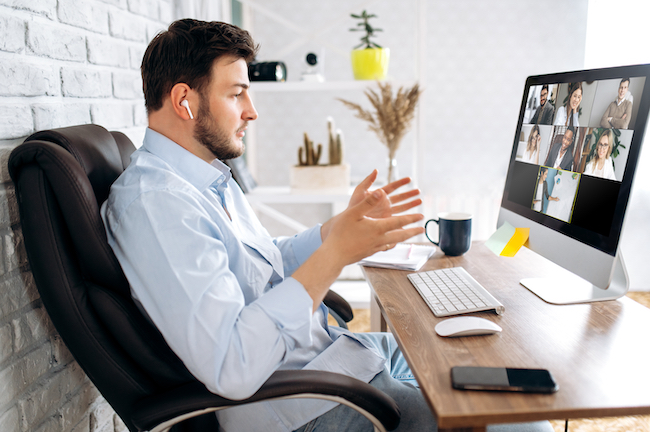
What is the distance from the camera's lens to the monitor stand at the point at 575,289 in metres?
1.06

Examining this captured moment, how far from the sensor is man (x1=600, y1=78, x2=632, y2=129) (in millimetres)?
958

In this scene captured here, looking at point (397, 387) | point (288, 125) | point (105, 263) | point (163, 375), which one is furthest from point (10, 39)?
point (288, 125)

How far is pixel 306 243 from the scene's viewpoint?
4.50 ft

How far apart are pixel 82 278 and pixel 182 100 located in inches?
16.8

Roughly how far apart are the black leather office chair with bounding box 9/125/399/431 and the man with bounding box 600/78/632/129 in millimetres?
726

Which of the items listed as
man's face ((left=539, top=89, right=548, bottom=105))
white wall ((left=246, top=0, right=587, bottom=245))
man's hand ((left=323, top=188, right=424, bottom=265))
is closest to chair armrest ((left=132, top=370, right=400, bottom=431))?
man's hand ((left=323, top=188, right=424, bottom=265))

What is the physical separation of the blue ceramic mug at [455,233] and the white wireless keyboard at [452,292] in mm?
169

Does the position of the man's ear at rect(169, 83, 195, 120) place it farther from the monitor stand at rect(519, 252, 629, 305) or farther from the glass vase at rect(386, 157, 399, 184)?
the glass vase at rect(386, 157, 399, 184)

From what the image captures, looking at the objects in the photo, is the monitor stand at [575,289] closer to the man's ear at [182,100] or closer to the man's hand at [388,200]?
the man's hand at [388,200]

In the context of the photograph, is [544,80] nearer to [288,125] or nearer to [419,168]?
[419,168]

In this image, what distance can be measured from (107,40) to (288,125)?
168 centimetres

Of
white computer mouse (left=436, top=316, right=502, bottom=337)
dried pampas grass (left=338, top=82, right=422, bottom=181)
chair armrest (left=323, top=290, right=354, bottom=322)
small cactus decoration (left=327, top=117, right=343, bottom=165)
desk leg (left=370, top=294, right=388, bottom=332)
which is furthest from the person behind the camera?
small cactus decoration (left=327, top=117, right=343, bottom=165)

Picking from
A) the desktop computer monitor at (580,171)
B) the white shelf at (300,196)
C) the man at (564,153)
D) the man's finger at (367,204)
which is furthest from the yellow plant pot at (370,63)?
the man's finger at (367,204)

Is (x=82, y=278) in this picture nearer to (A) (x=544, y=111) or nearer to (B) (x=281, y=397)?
(B) (x=281, y=397)
